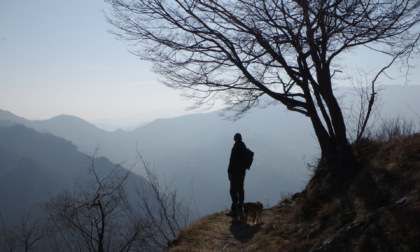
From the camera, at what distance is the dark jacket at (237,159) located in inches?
319

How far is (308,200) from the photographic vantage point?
245 inches

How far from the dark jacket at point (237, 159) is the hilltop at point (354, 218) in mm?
1517

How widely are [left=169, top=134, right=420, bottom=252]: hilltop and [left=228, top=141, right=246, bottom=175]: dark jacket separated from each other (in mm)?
1517

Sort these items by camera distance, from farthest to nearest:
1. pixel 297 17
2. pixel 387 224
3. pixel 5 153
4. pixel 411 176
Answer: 1. pixel 5 153
2. pixel 297 17
3. pixel 411 176
4. pixel 387 224

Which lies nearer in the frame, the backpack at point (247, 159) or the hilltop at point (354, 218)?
the hilltop at point (354, 218)

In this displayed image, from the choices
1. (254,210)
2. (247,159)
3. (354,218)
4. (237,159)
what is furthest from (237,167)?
(354,218)

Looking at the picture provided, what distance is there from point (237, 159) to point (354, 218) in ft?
13.2

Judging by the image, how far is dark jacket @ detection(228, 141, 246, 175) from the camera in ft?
26.6

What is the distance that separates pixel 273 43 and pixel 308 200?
357cm

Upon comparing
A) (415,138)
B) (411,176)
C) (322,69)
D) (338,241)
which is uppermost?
(322,69)

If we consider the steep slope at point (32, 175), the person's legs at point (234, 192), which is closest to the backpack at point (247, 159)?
the person's legs at point (234, 192)

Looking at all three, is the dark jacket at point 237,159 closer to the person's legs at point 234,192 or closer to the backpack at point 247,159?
the backpack at point 247,159

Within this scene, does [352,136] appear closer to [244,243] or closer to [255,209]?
[255,209]

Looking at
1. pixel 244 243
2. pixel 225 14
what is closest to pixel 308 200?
pixel 244 243
